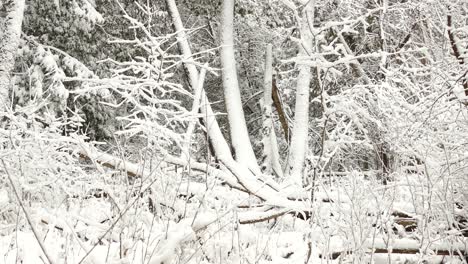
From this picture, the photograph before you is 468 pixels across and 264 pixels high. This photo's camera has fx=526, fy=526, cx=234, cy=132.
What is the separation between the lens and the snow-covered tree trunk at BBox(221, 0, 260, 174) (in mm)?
10539

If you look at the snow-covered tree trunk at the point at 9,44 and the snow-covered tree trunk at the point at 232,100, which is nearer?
the snow-covered tree trunk at the point at 9,44

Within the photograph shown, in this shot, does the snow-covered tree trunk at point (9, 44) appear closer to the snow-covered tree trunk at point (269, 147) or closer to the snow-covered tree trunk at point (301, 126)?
the snow-covered tree trunk at point (301, 126)

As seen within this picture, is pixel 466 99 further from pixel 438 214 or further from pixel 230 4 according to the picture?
pixel 230 4

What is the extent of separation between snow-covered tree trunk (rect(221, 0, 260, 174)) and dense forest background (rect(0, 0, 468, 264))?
3 centimetres

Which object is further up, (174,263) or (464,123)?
(464,123)

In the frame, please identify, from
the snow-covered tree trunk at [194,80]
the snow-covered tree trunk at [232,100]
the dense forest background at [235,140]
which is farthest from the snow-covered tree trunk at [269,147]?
the snow-covered tree trunk at [194,80]

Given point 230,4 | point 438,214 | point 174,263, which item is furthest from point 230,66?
point 174,263

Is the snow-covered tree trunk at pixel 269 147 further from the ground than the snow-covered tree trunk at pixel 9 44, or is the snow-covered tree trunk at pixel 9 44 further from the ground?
the snow-covered tree trunk at pixel 9 44

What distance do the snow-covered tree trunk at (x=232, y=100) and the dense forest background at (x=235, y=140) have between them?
31mm

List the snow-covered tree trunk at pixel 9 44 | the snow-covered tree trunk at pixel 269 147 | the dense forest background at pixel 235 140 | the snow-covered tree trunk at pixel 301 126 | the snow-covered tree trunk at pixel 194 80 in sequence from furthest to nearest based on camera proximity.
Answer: the snow-covered tree trunk at pixel 269 147 < the snow-covered tree trunk at pixel 194 80 < the snow-covered tree trunk at pixel 301 126 < the snow-covered tree trunk at pixel 9 44 < the dense forest background at pixel 235 140

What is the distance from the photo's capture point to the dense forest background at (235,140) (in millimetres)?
3730

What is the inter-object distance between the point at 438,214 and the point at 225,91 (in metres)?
6.98

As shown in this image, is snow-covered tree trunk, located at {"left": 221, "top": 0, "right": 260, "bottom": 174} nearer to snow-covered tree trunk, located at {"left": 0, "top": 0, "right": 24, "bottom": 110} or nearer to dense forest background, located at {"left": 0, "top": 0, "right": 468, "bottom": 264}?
dense forest background, located at {"left": 0, "top": 0, "right": 468, "bottom": 264}

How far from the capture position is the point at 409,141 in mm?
5102
